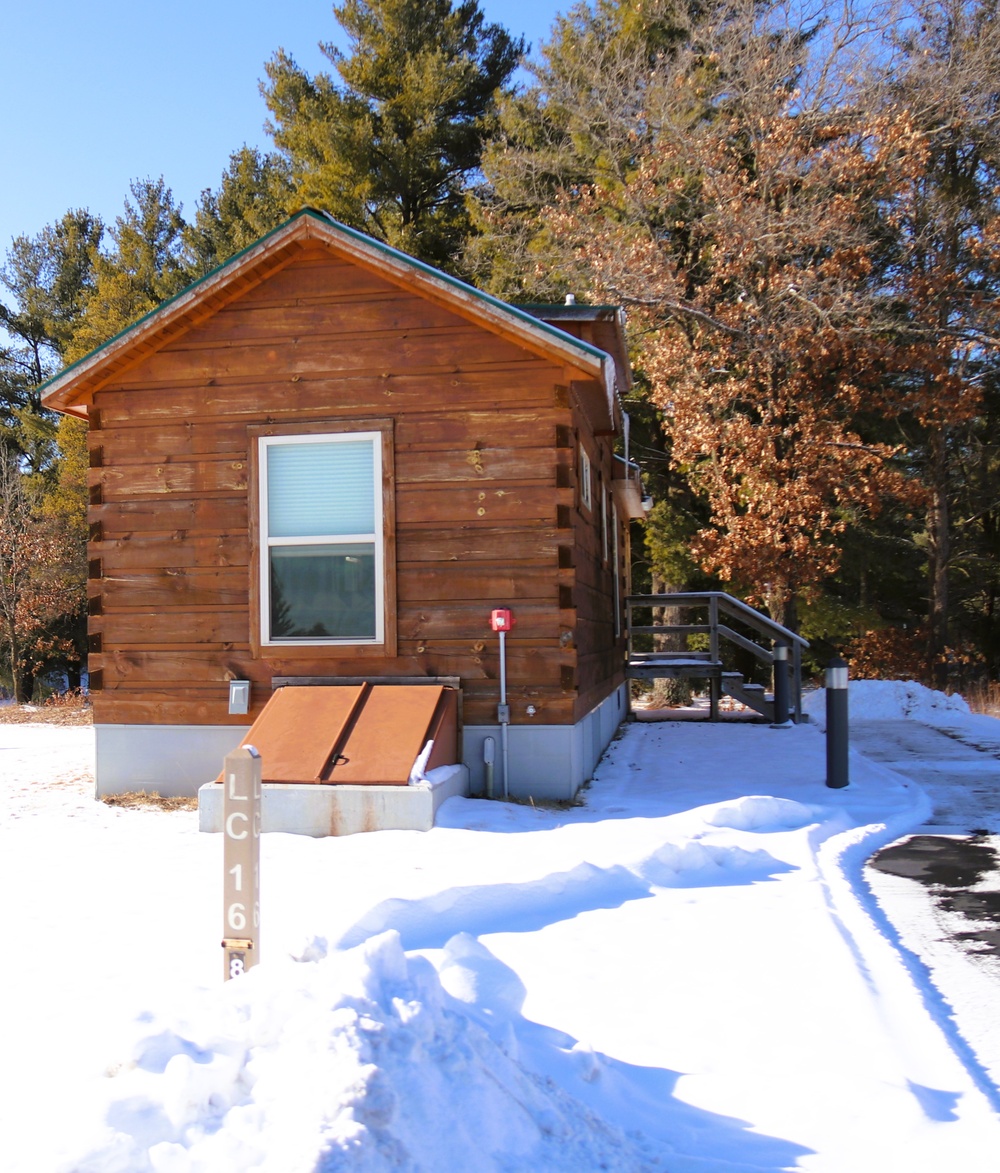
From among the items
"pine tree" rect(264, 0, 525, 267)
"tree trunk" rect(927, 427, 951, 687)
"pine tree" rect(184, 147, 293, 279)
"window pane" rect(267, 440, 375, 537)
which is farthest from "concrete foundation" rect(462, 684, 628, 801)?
"pine tree" rect(184, 147, 293, 279)

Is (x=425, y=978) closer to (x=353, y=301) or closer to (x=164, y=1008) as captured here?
(x=164, y=1008)

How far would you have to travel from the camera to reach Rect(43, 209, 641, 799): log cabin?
30.1 feet

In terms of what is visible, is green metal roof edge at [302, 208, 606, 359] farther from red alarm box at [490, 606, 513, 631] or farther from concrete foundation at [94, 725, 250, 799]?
concrete foundation at [94, 725, 250, 799]

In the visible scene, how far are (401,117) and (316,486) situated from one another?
2180cm

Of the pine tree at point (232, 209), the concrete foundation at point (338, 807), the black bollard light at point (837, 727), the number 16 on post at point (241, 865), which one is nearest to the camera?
the number 16 on post at point (241, 865)

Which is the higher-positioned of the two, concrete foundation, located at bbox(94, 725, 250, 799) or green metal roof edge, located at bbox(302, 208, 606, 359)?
green metal roof edge, located at bbox(302, 208, 606, 359)

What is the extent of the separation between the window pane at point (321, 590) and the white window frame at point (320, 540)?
0.15 feet

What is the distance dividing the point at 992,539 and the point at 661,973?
1142 inches

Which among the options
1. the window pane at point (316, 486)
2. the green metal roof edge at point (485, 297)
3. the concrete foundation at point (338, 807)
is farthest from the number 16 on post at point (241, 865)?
the green metal roof edge at point (485, 297)

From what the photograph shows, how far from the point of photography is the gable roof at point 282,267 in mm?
8930

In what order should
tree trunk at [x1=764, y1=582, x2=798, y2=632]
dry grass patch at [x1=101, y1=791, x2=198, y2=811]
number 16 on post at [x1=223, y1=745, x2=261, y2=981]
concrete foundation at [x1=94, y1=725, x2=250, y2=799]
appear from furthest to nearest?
tree trunk at [x1=764, y1=582, x2=798, y2=632]
concrete foundation at [x1=94, y1=725, x2=250, y2=799]
dry grass patch at [x1=101, y1=791, x2=198, y2=811]
number 16 on post at [x1=223, y1=745, x2=261, y2=981]

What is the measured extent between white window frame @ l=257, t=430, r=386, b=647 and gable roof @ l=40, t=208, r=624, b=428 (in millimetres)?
1297

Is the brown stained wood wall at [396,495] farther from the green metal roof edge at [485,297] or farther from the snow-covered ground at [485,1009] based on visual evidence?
the snow-covered ground at [485,1009]

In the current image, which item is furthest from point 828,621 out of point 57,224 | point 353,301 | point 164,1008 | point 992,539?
point 57,224
